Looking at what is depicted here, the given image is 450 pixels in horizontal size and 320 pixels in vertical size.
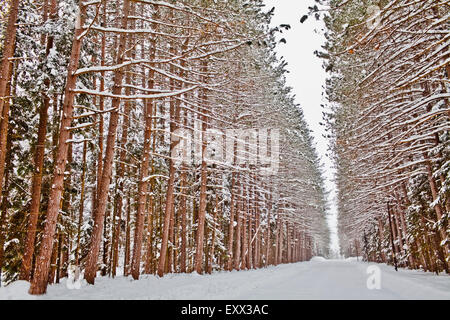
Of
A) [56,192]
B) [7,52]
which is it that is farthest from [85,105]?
[56,192]

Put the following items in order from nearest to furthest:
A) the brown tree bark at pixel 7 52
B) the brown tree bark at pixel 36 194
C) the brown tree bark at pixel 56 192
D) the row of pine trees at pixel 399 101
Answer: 1. the brown tree bark at pixel 56 192
2. the row of pine trees at pixel 399 101
3. the brown tree bark at pixel 7 52
4. the brown tree bark at pixel 36 194

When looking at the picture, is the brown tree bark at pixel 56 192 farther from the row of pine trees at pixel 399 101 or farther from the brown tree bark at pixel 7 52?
the row of pine trees at pixel 399 101

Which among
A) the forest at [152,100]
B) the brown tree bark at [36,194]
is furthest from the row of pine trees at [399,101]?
the brown tree bark at [36,194]

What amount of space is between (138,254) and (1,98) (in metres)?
7.43

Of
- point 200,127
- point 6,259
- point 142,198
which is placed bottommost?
point 6,259

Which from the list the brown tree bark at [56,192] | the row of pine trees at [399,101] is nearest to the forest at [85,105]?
the brown tree bark at [56,192]

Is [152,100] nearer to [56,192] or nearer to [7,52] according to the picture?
[7,52]

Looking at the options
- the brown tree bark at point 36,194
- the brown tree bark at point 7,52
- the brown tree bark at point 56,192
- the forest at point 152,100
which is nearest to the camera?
the brown tree bark at point 56,192

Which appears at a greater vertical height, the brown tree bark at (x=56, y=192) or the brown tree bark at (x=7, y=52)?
the brown tree bark at (x=7, y=52)

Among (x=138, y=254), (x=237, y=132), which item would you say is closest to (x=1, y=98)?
(x=138, y=254)

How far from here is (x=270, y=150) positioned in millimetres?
25969

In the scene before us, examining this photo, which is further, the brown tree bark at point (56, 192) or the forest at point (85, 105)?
the forest at point (85, 105)
